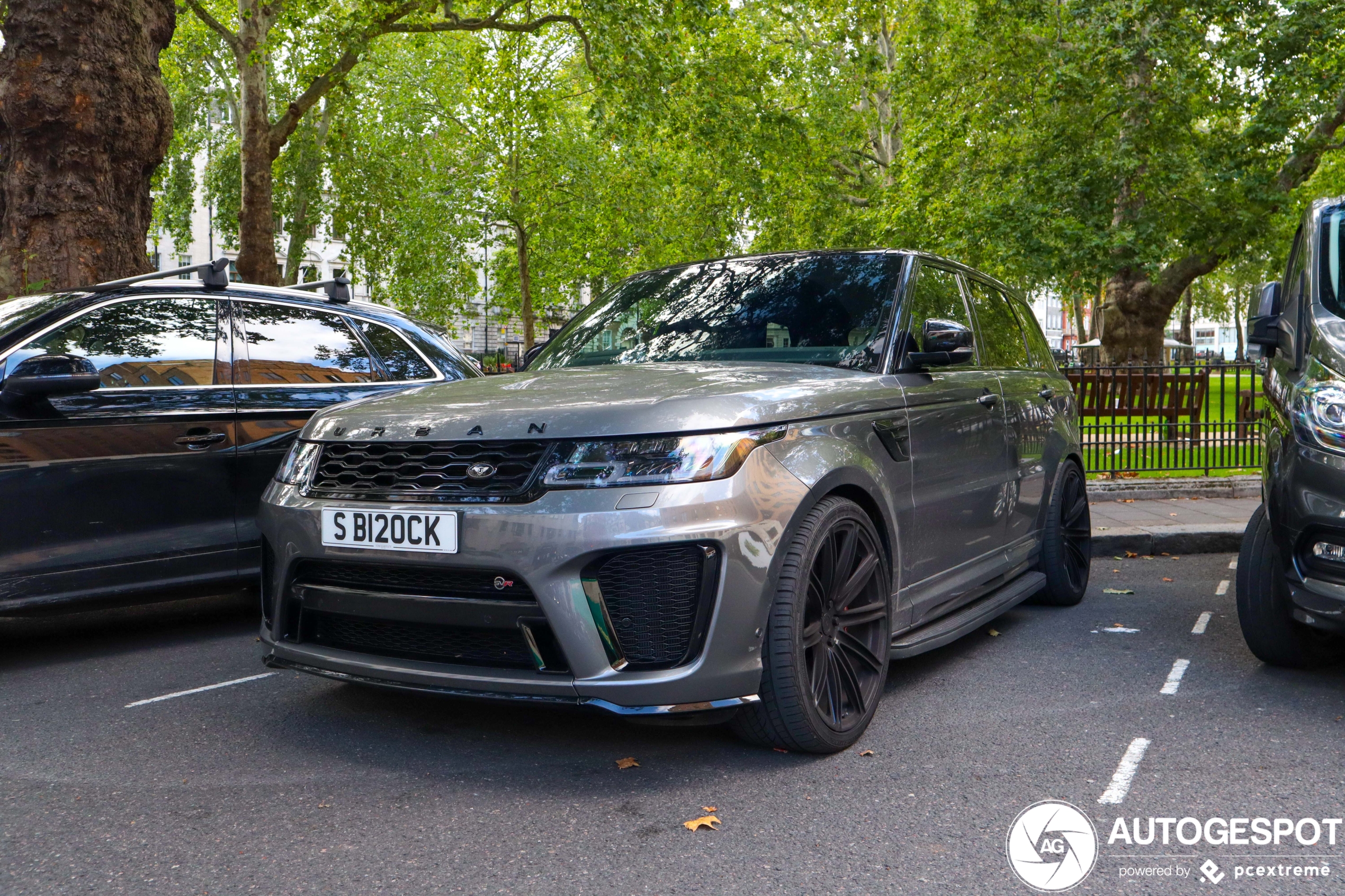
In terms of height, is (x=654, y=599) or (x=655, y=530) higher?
(x=655, y=530)

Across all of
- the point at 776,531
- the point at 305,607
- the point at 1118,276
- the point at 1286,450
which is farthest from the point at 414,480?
the point at 1118,276

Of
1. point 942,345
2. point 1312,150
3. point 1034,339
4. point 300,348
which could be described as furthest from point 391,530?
point 1312,150

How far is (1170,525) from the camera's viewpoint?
8.73 metres

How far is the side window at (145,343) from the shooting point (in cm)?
503

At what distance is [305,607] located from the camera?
3.55 m

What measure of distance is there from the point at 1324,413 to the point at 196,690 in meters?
4.32

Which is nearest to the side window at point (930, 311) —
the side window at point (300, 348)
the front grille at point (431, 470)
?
the front grille at point (431, 470)

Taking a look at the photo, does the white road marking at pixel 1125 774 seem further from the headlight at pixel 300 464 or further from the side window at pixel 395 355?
the side window at pixel 395 355

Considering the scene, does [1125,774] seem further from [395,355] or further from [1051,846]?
[395,355]

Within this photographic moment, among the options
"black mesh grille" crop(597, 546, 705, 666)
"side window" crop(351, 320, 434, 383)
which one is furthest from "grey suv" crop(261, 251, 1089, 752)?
"side window" crop(351, 320, 434, 383)

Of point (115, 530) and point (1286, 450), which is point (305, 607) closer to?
point (115, 530)

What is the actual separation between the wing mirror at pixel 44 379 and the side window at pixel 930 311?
3369mm

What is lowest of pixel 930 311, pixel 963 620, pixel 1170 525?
pixel 1170 525

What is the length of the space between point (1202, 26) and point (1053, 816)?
18517 millimetres
